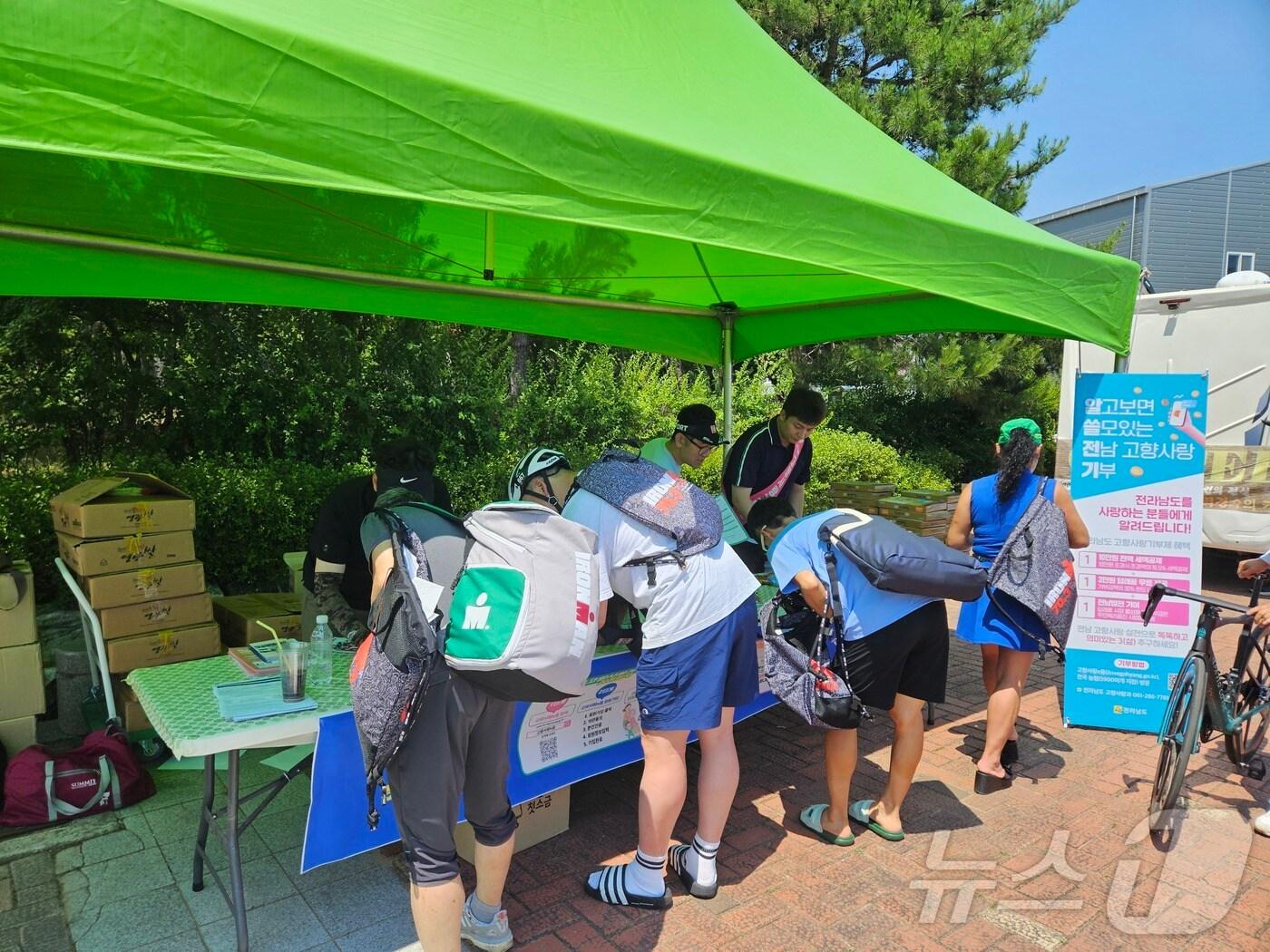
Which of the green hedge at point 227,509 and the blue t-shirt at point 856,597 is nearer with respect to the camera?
the blue t-shirt at point 856,597

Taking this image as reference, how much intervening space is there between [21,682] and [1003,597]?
424 centimetres

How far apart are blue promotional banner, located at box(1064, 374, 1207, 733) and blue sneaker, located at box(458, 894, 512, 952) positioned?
3314 mm

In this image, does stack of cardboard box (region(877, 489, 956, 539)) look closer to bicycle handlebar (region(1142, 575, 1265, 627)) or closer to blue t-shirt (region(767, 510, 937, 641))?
bicycle handlebar (region(1142, 575, 1265, 627))

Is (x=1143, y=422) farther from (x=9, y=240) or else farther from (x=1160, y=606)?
(x=9, y=240)

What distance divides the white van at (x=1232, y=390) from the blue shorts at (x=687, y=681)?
5950 millimetres

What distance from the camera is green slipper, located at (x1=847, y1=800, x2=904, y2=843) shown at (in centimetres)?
318

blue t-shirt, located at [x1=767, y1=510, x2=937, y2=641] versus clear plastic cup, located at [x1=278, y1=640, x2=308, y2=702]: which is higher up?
blue t-shirt, located at [x1=767, y1=510, x2=937, y2=641]

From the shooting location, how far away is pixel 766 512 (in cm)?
319

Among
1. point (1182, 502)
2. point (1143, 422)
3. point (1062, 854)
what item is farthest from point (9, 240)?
point (1182, 502)

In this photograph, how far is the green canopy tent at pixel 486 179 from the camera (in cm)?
164

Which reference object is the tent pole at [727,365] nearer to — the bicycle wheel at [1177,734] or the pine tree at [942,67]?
the bicycle wheel at [1177,734]

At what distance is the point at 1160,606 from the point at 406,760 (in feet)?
13.2

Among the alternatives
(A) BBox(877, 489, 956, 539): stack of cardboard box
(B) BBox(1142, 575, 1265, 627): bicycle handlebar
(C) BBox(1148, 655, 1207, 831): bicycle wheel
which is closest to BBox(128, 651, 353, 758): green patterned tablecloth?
(C) BBox(1148, 655, 1207, 831): bicycle wheel

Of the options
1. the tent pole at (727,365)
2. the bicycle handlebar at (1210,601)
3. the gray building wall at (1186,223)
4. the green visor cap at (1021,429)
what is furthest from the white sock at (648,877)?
the gray building wall at (1186,223)
